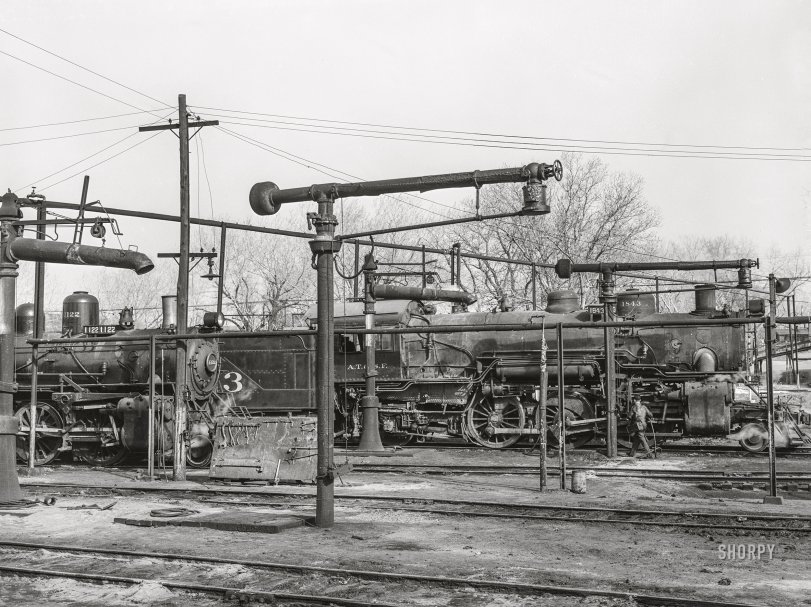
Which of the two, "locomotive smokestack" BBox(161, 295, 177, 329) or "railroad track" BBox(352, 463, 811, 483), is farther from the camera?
"locomotive smokestack" BBox(161, 295, 177, 329)

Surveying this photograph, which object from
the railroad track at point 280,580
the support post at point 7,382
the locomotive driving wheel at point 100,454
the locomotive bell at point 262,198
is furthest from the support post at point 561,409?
the locomotive driving wheel at point 100,454

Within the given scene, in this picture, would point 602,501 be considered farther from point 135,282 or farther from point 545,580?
point 135,282

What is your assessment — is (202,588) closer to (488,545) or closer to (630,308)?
(488,545)

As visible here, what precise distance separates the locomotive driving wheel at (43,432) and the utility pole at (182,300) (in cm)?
347

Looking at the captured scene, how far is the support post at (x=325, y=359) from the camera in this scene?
955 cm

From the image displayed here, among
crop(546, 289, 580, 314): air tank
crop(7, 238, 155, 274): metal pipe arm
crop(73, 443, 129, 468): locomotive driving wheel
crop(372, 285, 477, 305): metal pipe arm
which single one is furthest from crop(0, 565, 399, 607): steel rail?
crop(546, 289, 580, 314): air tank

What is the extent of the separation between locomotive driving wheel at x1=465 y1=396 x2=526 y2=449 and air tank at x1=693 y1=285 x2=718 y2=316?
435 cm

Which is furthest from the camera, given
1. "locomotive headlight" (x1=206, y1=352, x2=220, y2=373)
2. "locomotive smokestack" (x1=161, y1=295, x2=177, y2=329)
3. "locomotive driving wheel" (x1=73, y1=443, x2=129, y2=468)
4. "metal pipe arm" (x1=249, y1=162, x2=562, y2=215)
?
"locomotive smokestack" (x1=161, y1=295, x2=177, y2=329)

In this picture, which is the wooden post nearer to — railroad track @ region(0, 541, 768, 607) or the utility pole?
railroad track @ region(0, 541, 768, 607)

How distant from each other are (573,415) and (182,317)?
805cm

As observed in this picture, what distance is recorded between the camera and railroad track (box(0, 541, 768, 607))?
6.58 metres

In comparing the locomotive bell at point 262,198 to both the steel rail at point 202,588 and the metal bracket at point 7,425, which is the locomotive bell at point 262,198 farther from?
the metal bracket at point 7,425

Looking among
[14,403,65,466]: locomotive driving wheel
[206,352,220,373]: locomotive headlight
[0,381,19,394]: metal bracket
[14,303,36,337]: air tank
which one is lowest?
[14,403,65,466]: locomotive driving wheel

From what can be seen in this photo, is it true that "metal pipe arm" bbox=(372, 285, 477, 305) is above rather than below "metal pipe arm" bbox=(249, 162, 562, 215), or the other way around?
below
